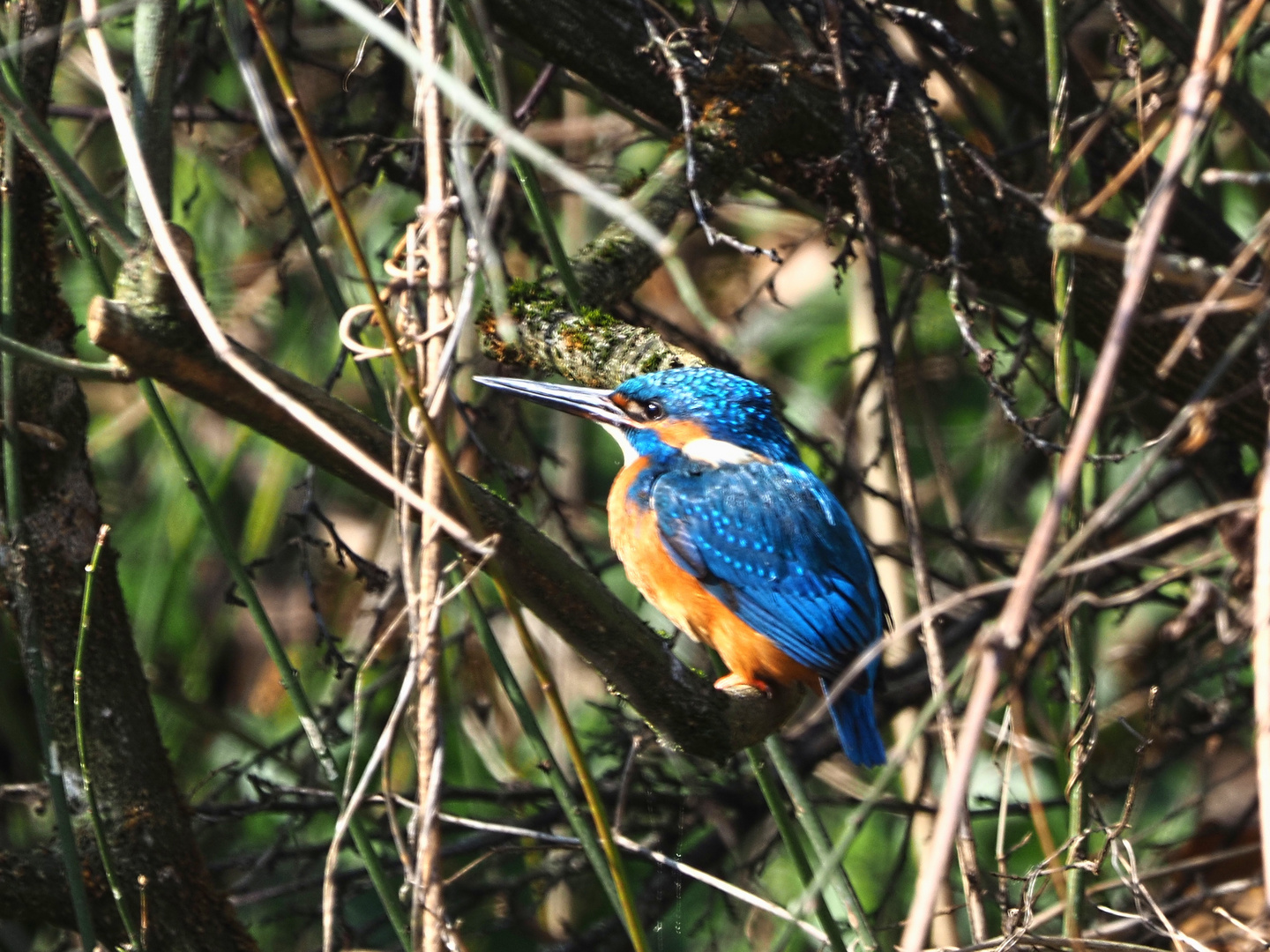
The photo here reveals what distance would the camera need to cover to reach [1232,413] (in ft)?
9.32

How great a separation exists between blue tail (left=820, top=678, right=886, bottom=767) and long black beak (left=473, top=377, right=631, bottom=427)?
68 cm

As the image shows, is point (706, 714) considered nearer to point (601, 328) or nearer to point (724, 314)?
point (601, 328)

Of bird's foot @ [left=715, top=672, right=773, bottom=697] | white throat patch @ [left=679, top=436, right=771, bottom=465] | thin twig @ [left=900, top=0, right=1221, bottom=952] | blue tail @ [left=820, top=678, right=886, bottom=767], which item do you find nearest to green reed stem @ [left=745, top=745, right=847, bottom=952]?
bird's foot @ [left=715, top=672, right=773, bottom=697]

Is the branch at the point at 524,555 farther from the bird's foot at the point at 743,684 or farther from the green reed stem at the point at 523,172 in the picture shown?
the green reed stem at the point at 523,172

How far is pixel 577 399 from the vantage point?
8.23 ft

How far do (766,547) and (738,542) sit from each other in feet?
0.21

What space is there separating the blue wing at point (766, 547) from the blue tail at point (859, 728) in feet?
0.27

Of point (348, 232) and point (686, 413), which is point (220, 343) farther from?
point (686, 413)

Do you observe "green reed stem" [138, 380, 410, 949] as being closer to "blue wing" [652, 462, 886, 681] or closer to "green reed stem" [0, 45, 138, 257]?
"green reed stem" [0, 45, 138, 257]

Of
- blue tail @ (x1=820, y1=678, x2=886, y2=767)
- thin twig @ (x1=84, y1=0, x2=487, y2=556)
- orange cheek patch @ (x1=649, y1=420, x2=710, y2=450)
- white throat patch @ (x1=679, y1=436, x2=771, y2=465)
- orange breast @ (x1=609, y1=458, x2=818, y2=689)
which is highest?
thin twig @ (x1=84, y1=0, x2=487, y2=556)

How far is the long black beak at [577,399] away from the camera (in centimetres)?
233

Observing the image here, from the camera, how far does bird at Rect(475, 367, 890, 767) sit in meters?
2.47

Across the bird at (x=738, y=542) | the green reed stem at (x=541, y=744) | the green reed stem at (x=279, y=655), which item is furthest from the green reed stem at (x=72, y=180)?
the bird at (x=738, y=542)

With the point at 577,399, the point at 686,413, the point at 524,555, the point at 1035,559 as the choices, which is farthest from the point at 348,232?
the point at 686,413
